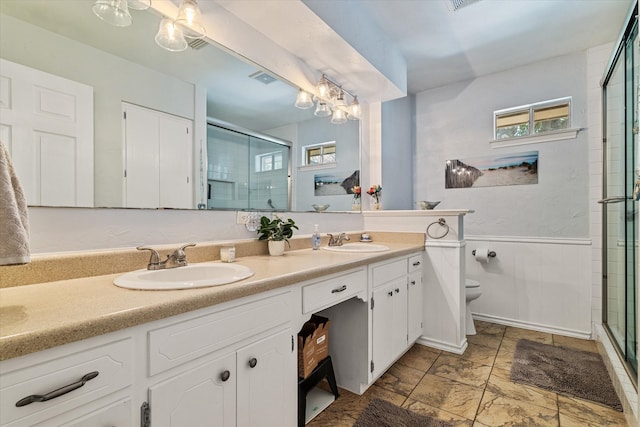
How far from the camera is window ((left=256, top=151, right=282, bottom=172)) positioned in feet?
6.35

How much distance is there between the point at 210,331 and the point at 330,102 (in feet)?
6.60

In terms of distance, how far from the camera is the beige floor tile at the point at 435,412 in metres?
1.58

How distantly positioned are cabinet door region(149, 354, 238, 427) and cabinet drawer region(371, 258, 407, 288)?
1.03 meters

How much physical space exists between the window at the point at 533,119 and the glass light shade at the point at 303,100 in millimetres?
2001

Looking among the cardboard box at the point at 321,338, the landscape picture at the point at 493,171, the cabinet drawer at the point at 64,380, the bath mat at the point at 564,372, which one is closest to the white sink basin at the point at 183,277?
the cabinet drawer at the point at 64,380

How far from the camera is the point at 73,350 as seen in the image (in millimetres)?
671

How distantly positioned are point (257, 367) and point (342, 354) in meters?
0.90

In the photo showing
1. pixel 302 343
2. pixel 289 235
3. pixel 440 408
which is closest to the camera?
pixel 302 343

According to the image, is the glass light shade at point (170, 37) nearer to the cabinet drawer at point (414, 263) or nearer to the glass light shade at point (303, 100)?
the glass light shade at point (303, 100)

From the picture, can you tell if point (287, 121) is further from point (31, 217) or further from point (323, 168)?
point (31, 217)

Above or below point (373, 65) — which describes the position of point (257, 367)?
below

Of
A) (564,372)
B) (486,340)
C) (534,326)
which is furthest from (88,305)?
(534,326)

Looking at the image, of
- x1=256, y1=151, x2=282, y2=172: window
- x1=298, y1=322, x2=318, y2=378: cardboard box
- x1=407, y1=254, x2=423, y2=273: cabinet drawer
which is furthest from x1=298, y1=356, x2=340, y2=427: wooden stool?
x1=256, y1=151, x2=282, y2=172: window

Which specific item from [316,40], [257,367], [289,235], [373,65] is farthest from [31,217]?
[373,65]
